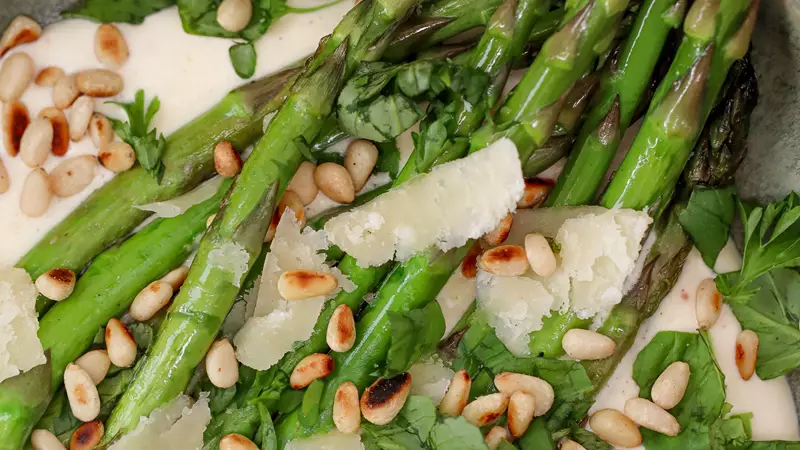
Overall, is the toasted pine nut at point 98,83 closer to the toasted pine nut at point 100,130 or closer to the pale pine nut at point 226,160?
the toasted pine nut at point 100,130

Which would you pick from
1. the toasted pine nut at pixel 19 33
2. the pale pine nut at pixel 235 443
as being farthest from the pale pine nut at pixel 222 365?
the toasted pine nut at pixel 19 33

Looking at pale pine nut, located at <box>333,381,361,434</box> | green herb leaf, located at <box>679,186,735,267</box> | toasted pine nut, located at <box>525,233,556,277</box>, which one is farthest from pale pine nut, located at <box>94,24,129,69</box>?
green herb leaf, located at <box>679,186,735,267</box>

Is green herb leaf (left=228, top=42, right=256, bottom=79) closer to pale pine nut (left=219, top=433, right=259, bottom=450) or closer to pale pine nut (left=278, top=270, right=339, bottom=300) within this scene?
pale pine nut (left=278, top=270, right=339, bottom=300)

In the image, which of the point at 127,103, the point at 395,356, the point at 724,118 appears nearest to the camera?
the point at 395,356

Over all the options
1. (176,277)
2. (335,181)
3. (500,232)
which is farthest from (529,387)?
(176,277)

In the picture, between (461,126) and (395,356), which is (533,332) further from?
(461,126)

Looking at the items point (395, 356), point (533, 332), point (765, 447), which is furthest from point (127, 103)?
point (765, 447)

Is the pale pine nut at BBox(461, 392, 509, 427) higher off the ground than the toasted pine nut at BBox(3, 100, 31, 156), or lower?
lower

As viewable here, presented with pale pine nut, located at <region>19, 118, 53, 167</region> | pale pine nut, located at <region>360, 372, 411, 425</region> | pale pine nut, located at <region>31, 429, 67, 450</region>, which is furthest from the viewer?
pale pine nut, located at <region>19, 118, 53, 167</region>
